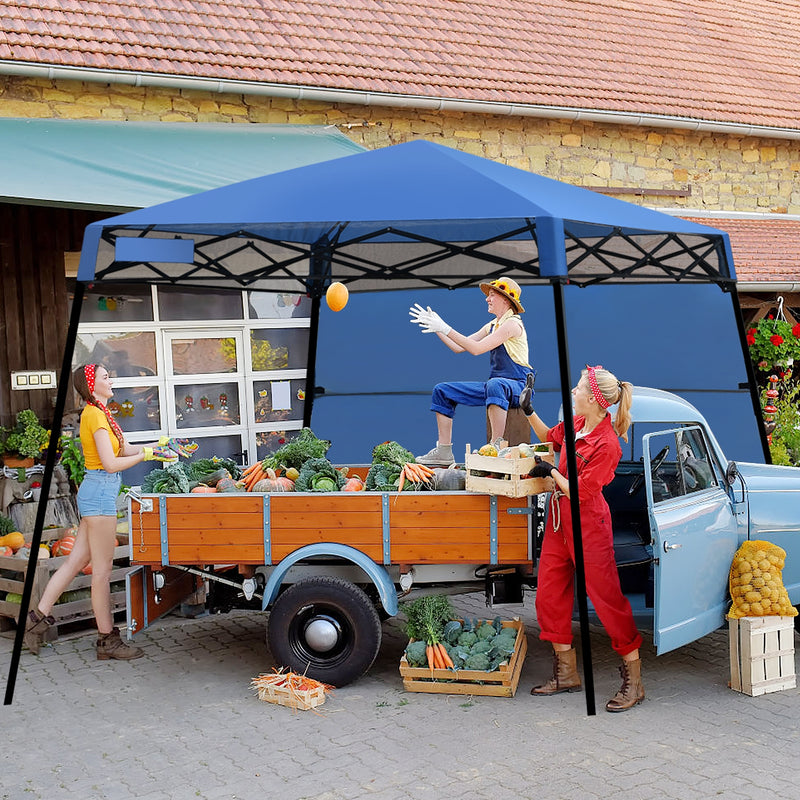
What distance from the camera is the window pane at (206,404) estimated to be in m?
10.7

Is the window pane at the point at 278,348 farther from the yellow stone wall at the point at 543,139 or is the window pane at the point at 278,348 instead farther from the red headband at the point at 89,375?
the red headband at the point at 89,375

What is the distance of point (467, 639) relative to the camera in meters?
5.84

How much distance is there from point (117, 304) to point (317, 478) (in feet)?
16.1

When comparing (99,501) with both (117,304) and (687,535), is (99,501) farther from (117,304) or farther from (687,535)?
(117,304)

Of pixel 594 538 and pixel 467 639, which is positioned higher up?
pixel 594 538

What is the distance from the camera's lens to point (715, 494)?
5.89 meters

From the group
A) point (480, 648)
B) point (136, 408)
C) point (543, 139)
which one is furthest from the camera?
point (543, 139)

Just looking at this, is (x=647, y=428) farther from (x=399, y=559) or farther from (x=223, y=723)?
(x=223, y=723)

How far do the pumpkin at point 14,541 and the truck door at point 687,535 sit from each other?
4831 millimetres

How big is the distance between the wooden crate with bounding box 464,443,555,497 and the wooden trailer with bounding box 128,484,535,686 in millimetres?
85

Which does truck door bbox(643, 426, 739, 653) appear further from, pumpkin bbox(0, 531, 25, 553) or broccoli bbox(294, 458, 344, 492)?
pumpkin bbox(0, 531, 25, 553)

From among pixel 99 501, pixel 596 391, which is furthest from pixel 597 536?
pixel 99 501

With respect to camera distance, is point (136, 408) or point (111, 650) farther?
point (136, 408)

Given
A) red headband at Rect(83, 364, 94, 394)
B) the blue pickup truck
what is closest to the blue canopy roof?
red headband at Rect(83, 364, 94, 394)
